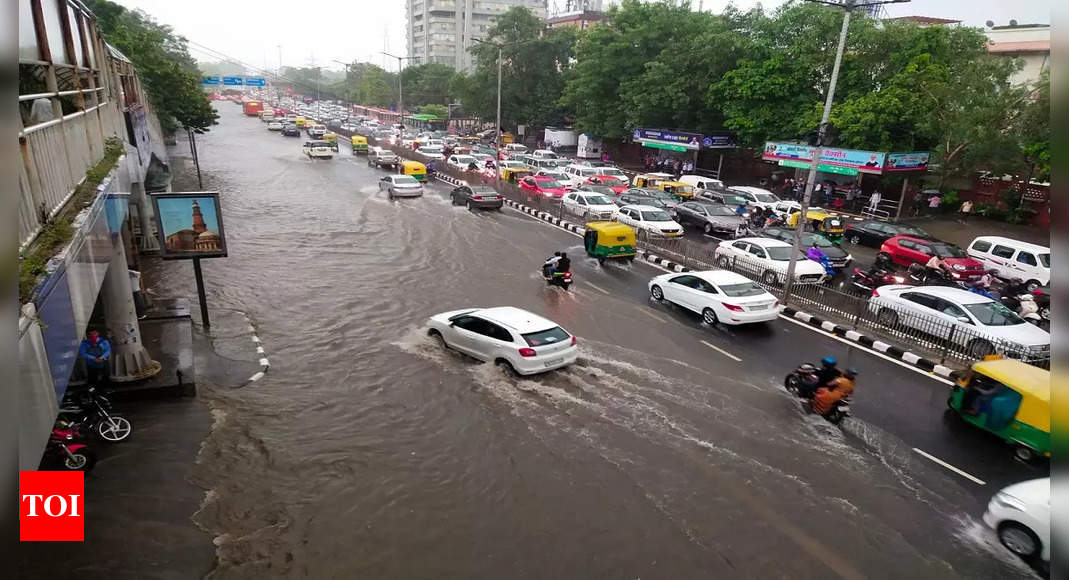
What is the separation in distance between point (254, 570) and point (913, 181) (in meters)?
35.0

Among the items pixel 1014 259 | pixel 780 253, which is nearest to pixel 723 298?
pixel 780 253

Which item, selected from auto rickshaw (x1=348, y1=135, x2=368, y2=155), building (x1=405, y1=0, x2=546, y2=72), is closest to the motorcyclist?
auto rickshaw (x1=348, y1=135, x2=368, y2=155)

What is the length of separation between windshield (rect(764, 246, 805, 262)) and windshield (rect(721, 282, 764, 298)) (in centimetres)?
379

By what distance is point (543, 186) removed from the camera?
32.9 meters

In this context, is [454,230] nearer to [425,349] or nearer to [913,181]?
[425,349]

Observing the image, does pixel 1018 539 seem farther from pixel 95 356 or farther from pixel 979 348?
pixel 95 356

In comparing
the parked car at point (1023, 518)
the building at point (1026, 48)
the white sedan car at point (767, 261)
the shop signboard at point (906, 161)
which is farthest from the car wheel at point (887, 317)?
the building at point (1026, 48)

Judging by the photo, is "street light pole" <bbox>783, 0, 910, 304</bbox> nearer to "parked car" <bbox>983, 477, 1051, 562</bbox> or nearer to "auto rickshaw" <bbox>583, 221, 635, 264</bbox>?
"auto rickshaw" <bbox>583, 221, 635, 264</bbox>

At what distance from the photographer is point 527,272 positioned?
66.5 feet

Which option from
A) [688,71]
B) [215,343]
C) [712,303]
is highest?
[688,71]

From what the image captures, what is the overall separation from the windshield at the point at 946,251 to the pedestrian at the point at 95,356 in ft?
76.0

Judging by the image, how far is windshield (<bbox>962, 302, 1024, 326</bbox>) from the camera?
13.5 m

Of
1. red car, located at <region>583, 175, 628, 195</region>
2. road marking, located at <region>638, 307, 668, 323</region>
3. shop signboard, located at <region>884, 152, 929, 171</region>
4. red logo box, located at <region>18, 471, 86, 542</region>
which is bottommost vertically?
road marking, located at <region>638, 307, 668, 323</region>

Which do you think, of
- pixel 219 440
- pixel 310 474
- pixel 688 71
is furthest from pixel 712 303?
pixel 688 71
